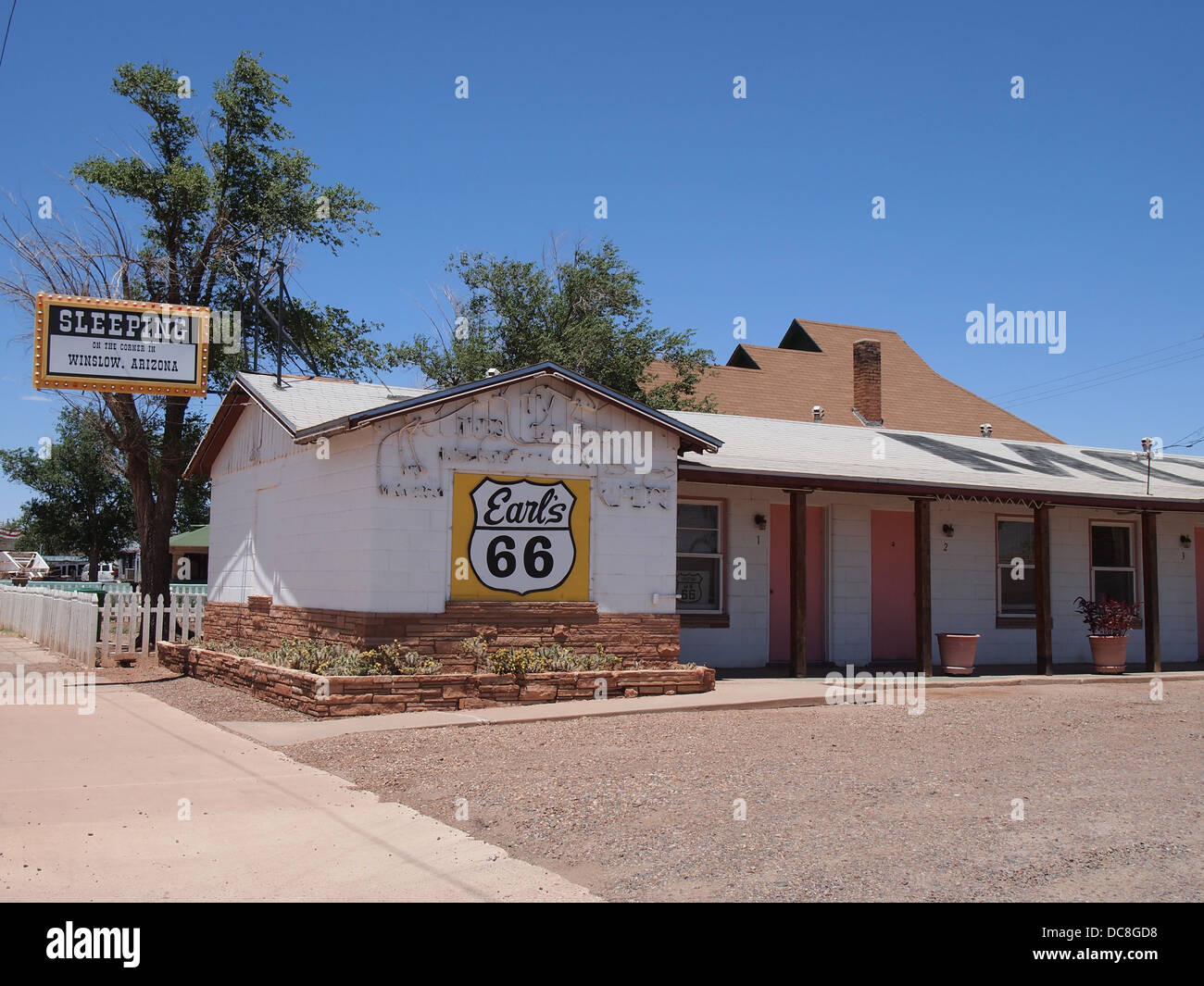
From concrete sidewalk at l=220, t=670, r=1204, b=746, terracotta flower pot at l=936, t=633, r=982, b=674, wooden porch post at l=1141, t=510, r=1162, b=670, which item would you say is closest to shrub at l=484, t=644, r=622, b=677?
concrete sidewalk at l=220, t=670, r=1204, b=746

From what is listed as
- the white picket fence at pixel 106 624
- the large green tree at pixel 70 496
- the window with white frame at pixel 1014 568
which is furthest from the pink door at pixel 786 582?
the large green tree at pixel 70 496

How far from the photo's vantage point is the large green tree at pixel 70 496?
Result: 163ft

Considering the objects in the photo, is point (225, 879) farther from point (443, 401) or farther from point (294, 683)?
point (443, 401)

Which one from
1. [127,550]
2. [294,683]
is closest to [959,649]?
[294,683]

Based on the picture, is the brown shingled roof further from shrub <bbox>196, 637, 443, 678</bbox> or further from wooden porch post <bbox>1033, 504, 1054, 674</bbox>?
shrub <bbox>196, 637, 443, 678</bbox>

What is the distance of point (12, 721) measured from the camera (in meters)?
10.9

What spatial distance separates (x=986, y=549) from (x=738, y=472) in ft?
19.7

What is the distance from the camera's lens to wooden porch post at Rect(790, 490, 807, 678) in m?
14.4

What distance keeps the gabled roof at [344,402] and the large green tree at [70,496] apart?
3554cm

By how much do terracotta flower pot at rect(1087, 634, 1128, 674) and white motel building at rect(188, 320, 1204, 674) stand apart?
0.88 metres
